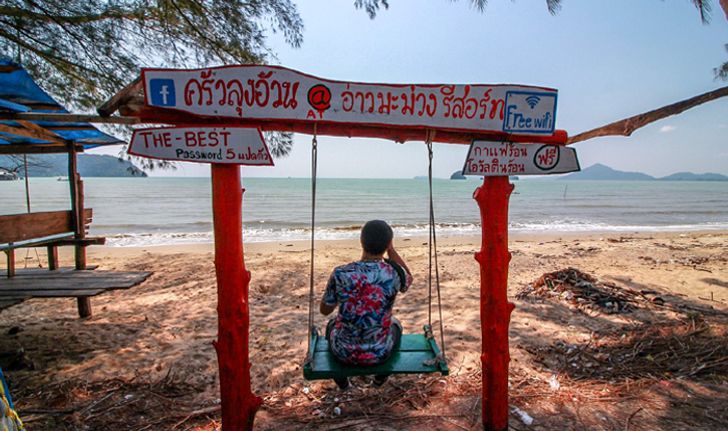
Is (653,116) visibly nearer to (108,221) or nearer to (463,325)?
(463,325)

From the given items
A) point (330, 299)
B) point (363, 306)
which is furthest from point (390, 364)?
point (330, 299)

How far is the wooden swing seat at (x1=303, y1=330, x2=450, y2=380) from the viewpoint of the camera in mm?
2586

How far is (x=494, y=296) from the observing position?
8.66 feet

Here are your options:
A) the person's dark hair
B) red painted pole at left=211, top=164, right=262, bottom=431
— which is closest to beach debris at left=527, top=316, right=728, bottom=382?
the person's dark hair

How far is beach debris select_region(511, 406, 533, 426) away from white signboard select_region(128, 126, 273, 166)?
267cm

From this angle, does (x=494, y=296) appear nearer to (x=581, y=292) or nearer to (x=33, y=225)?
(x=581, y=292)

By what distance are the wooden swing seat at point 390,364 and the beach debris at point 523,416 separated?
2.57ft

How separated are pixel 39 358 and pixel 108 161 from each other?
432 ft

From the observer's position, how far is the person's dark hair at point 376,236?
251 centimetres

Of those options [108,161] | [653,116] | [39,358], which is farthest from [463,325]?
[108,161]

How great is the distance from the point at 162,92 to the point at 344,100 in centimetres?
106

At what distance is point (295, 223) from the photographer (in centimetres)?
1936

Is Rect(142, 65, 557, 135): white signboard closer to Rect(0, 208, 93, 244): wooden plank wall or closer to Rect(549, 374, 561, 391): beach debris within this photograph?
Rect(549, 374, 561, 391): beach debris

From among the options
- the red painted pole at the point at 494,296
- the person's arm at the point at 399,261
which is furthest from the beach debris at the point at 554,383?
the person's arm at the point at 399,261
